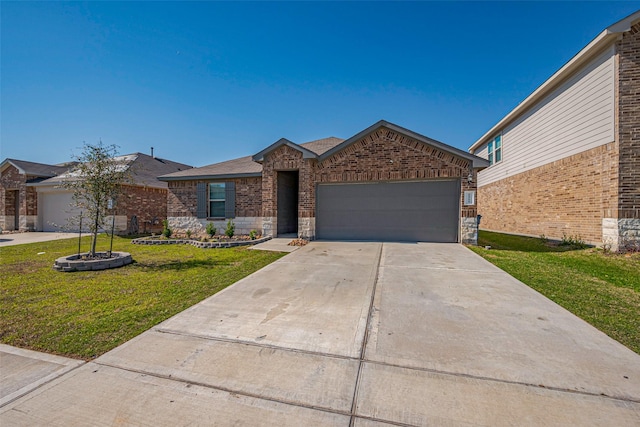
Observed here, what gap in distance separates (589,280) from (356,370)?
615 centimetres

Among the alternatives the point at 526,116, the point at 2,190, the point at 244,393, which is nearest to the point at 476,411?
the point at 244,393

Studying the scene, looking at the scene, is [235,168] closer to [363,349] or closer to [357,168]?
[357,168]

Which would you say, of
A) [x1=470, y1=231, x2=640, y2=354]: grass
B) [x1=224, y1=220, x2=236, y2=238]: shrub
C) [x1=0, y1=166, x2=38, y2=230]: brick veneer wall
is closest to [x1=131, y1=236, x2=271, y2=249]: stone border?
[x1=224, y1=220, x2=236, y2=238]: shrub

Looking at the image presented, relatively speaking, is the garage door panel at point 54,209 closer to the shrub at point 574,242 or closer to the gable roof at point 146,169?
the gable roof at point 146,169

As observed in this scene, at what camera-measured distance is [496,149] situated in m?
16.9

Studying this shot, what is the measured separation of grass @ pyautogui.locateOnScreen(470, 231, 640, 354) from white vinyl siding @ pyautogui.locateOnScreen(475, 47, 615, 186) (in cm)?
393

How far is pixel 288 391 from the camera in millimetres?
2219

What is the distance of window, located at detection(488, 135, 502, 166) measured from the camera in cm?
1637

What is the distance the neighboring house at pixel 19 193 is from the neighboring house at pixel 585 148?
27.8m

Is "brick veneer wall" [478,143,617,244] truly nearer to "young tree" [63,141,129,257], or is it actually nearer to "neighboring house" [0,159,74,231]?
"young tree" [63,141,129,257]

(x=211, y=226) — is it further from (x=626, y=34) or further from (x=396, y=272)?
(x=626, y=34)

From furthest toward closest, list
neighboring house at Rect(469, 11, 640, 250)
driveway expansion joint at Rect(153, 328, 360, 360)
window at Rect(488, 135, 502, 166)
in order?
window at Rect(488, 135, 502, 166) → neighboring house at Rect(469, 11, 640, 250) → driveway expansion joint at Rect(153, 328, 360, 360)

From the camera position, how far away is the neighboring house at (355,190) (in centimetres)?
1015

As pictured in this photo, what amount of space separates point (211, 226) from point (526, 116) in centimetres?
1647
